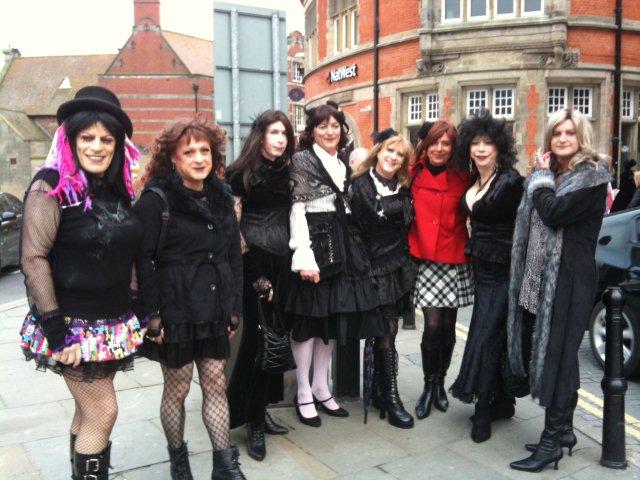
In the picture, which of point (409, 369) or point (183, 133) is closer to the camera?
point (183, 133)

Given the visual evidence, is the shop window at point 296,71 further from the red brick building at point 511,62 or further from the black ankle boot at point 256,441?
the black ankle boot at point 256,441

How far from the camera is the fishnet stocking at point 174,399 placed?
326 cm

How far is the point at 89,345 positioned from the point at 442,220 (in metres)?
2.41

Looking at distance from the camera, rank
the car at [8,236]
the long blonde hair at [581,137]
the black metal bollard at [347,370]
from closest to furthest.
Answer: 1. the long blonde hair at [581,137]
2. the black metal bollard at [347,370]
3. the car at [8,236]

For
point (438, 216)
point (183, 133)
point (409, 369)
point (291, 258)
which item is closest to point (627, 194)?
point (409, 369)

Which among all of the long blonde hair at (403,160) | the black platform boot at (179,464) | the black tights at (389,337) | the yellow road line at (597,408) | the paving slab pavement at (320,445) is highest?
the long blonde hair at (403,160)

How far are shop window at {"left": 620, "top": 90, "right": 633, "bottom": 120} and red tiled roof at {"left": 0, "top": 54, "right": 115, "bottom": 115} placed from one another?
54.8 meters

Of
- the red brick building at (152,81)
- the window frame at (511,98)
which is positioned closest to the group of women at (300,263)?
the window frame at (511,98)

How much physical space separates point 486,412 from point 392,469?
2.51ft

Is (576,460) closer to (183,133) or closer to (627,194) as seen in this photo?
(183,133)

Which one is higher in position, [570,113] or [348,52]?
[348,52]

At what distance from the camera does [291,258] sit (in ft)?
13.4

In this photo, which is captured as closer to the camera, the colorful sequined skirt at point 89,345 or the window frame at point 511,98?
the colorful sequined skirt at point 89,345

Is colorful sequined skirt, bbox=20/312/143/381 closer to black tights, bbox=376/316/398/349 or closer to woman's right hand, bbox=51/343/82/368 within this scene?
woman's right hand, bbox=51/343/82/368
